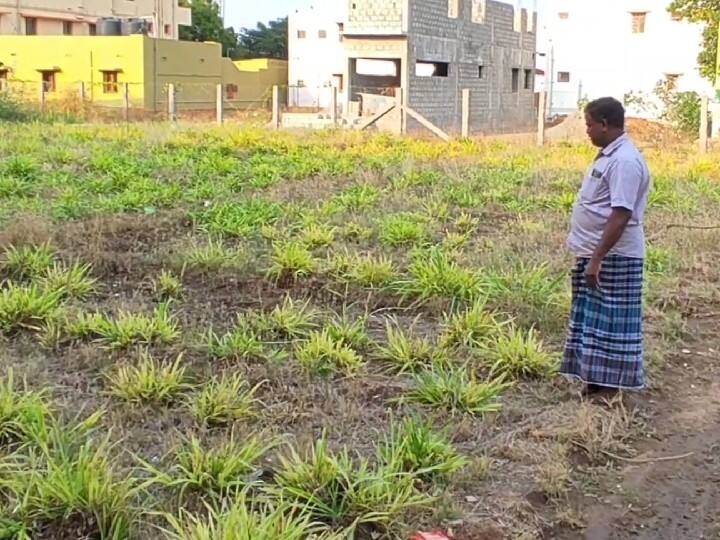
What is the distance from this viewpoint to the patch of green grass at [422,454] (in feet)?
12.7

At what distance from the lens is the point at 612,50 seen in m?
43.9

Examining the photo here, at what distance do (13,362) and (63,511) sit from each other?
2049mm

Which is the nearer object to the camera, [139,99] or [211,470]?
[211,470]

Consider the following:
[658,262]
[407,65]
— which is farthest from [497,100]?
[658,262]

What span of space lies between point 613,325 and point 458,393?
35.9 inches

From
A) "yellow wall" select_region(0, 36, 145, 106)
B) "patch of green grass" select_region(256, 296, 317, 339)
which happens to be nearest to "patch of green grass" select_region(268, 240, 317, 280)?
"patch of green grass" select_region(256, 296, 317, 339)

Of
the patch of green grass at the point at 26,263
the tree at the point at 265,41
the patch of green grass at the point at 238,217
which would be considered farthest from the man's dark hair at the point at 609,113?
the tree at the point at 265,41

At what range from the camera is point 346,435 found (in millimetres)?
4328

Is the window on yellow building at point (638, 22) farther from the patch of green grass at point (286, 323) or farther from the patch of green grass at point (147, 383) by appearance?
the patch of green grass at point (147, 383)

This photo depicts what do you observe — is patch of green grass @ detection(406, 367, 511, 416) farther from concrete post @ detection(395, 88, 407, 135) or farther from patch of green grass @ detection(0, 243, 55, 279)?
concrete post @ detection(395, 88, 407, 135)

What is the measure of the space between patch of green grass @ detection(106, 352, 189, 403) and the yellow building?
29566mm

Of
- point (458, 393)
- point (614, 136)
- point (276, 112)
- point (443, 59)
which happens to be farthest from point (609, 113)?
point (443, 59)

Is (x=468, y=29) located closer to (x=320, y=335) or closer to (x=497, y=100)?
(x=497, y=100)

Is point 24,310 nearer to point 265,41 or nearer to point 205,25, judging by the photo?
point 205,25
